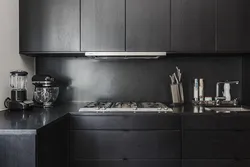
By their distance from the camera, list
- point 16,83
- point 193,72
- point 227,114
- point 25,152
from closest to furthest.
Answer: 1. point 25,152
2. point 227,114
3. point 16,83
4. point 193,72

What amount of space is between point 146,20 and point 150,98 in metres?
0.78

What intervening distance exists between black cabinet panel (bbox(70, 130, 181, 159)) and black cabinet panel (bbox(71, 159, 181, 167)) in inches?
1.2

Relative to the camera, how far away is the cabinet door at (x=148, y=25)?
2.25 metres

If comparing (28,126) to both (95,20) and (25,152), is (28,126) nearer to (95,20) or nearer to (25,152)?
(25,152)

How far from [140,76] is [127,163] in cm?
94

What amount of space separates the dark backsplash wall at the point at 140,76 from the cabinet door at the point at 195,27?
0.37 metres

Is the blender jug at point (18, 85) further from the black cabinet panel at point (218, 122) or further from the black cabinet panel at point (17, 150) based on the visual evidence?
the black cabinet panel at point (218, 122)

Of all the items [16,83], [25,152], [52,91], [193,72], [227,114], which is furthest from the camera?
[193,72]

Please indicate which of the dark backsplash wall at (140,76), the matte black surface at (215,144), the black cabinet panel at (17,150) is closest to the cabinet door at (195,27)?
the dark backsplash wall at (140,76)

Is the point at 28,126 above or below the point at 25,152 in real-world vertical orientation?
above

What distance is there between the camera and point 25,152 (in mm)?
1255

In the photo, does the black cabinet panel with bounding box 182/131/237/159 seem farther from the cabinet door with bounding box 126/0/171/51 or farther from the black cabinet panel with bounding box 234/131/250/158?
the cabinet door with bounding box 126/0/171/51

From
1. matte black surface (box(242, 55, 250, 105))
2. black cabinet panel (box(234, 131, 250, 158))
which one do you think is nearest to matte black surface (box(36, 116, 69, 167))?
black cabinet panel (box(234, 131, 250, 158))

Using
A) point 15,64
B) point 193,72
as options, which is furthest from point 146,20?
point 15,64
